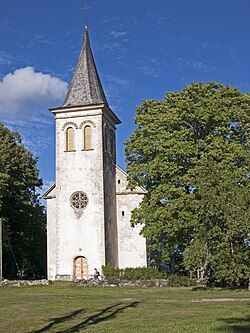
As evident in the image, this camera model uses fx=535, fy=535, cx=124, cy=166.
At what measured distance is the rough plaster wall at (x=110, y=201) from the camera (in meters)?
38.1

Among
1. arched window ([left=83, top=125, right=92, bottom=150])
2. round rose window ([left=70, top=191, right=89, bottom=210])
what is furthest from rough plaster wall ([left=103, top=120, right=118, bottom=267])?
round rose window ([left=70, top=191, right=89, bottom=210])

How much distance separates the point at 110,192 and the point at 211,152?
12.1 meters

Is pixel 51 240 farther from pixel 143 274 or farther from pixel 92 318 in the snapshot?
pixel 92 318

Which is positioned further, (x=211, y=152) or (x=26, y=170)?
(x=26, y=170)

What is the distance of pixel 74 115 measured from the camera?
39.3 metres

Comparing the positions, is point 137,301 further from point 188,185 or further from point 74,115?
point 74,115

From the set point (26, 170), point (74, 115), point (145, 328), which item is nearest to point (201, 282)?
point (74, 115)

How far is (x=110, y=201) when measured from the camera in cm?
3956

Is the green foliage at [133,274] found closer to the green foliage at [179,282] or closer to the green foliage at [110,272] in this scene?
the green foliage at [110,272]

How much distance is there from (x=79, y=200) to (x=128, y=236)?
4975mm

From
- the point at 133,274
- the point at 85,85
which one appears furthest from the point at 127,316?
the point at 85,85

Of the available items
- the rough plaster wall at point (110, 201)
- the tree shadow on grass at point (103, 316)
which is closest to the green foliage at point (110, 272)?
the rough plaster wall at point (110, 201)

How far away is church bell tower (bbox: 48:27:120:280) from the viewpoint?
123 ft

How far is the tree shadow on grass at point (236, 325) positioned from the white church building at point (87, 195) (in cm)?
2298
